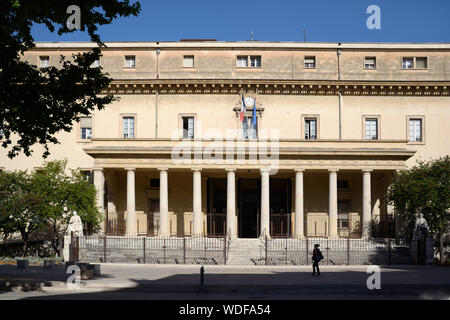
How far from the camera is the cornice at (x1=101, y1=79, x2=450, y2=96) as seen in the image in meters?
41.2

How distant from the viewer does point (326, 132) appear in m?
41.9

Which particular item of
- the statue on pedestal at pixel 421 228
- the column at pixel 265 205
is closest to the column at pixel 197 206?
the column at pixel 265 205

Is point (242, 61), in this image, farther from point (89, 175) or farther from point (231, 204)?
point (89, 175)

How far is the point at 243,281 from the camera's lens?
72.2 feet

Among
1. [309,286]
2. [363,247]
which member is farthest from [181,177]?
[309,286]

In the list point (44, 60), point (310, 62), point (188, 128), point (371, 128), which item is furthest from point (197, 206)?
point (44, 60)

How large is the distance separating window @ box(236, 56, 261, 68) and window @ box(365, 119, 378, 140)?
922cm

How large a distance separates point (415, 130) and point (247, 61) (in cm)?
1348

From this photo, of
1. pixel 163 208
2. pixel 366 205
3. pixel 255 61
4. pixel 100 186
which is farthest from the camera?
pixel 255 61

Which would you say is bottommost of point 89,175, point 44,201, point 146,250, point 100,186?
point 146,250

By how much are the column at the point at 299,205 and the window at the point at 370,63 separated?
10.9 meters

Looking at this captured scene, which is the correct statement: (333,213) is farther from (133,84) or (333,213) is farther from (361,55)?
(133,84)

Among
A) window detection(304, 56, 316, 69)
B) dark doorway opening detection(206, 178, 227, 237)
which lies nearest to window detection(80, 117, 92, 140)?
dark doorway opening detection(206, 178, 227, 237)
